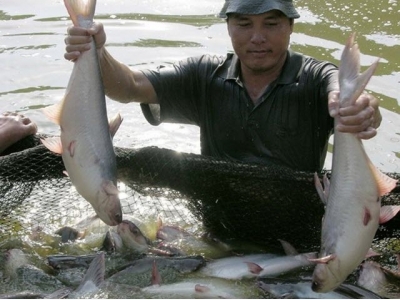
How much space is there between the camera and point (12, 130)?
4980 millimetres

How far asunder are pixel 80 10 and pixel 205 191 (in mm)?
1554

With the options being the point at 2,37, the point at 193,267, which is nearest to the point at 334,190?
the point at 193,267

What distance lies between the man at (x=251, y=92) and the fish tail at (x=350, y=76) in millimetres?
1160

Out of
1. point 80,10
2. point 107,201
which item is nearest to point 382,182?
point 107,201

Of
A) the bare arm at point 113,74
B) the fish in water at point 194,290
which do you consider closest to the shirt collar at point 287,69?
the bare arm at point 113,74

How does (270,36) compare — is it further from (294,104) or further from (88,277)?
(88,277)

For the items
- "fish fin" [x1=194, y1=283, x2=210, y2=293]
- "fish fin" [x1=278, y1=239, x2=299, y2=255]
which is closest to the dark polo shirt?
"fish fin" [x1=278, y1=239, x2=299, y2=255]

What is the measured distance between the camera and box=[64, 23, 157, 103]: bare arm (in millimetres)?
3568

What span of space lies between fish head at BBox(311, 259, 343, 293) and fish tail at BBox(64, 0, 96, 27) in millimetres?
1817

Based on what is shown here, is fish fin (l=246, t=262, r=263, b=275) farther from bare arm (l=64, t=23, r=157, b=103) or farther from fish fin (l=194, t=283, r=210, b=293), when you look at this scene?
bare arm (l=64, t=23, r=157, b=103)

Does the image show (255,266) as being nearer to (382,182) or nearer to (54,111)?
(382,182)

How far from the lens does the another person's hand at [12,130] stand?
16.3 feet

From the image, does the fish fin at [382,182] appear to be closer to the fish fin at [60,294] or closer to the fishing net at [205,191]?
the fishing net at [205,191]

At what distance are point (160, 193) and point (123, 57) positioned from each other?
4392mm
